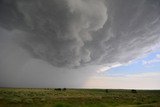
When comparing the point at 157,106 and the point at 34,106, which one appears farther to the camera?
the point at 34,106

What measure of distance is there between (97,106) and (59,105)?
38.1 ft

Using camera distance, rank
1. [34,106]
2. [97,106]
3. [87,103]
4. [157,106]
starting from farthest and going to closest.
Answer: [87,103]
[97,106]
[34,106]
[157,106]

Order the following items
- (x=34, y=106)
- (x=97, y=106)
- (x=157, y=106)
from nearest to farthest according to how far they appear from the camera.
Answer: (x=157, y=106)
(x=34, y=106)
(x=97, y=106)

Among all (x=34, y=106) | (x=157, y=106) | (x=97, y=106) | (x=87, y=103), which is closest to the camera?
(x=157, y=106)

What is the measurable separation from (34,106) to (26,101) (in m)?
4.21

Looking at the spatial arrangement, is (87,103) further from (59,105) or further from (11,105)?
(11,105)

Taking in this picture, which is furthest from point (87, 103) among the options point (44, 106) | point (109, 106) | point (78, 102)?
point (44, 106)

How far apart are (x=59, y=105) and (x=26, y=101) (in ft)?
39.7

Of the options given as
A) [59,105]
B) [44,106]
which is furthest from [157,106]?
[44,106]

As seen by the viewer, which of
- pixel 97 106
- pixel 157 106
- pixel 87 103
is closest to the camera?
pixel 157 106

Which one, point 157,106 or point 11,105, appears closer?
point 157,106

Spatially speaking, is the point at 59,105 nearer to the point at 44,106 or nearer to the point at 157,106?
the point at 44,106

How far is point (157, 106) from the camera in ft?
129

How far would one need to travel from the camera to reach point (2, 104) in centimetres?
4522
